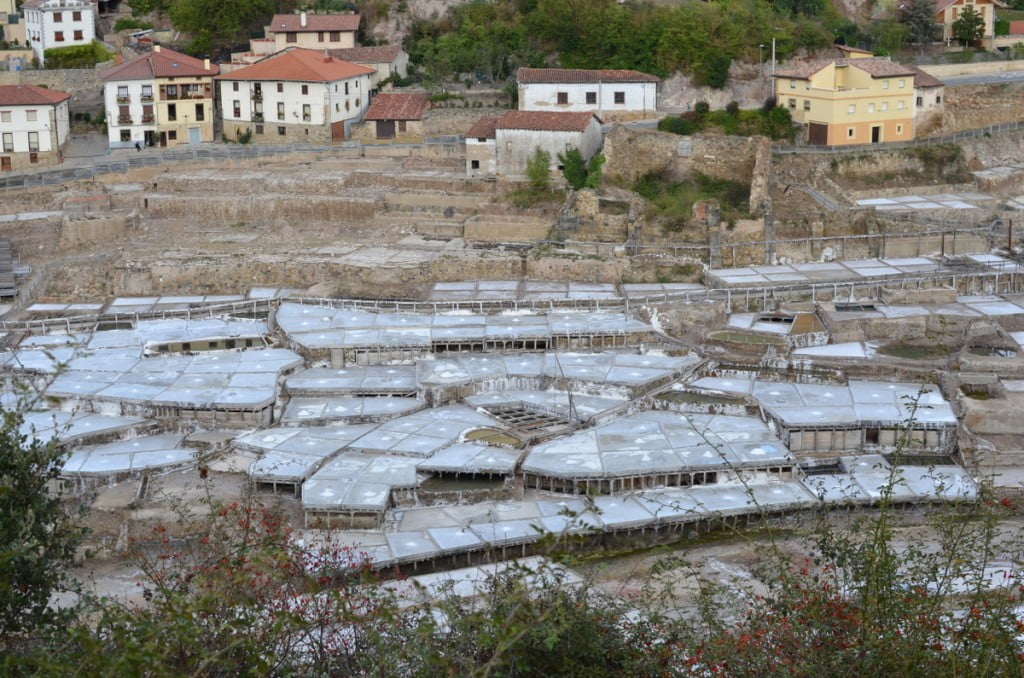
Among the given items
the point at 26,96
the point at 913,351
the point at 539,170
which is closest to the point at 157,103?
the point at 26,96

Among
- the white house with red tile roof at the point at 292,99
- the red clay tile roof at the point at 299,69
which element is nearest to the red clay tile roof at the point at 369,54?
the red clay tile roof at the point at 299,69

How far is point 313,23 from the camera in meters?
47.8

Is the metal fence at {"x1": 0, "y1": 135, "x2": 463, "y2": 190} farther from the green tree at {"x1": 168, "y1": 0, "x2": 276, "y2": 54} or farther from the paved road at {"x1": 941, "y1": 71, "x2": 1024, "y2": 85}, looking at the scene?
the paved road at {"x1": 941, "y1": 71, "x2": 1024, "y2": 85}

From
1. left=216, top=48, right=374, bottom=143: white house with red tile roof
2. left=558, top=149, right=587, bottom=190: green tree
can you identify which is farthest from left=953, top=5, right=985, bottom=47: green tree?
left=216, top=48, right=374, bottom=143: white house with red tile roof

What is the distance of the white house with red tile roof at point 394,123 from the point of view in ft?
141

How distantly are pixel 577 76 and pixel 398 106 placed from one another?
565 centimetres

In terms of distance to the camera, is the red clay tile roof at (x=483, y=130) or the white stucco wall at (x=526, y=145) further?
the red clay tile roof at (x=483, y=130)

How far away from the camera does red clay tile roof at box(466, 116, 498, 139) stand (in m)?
39.4

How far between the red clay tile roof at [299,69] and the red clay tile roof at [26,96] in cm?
497

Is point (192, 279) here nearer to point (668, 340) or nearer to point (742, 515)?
point (668, 340)

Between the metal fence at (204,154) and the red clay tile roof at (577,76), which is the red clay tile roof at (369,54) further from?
the red clay tile roof at (577,76)

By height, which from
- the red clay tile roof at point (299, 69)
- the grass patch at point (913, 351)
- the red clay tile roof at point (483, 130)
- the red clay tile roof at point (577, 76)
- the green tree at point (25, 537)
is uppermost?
the red clay tile roof at point (299, 69)

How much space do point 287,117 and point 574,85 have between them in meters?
8.84

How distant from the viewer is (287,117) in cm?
4350
